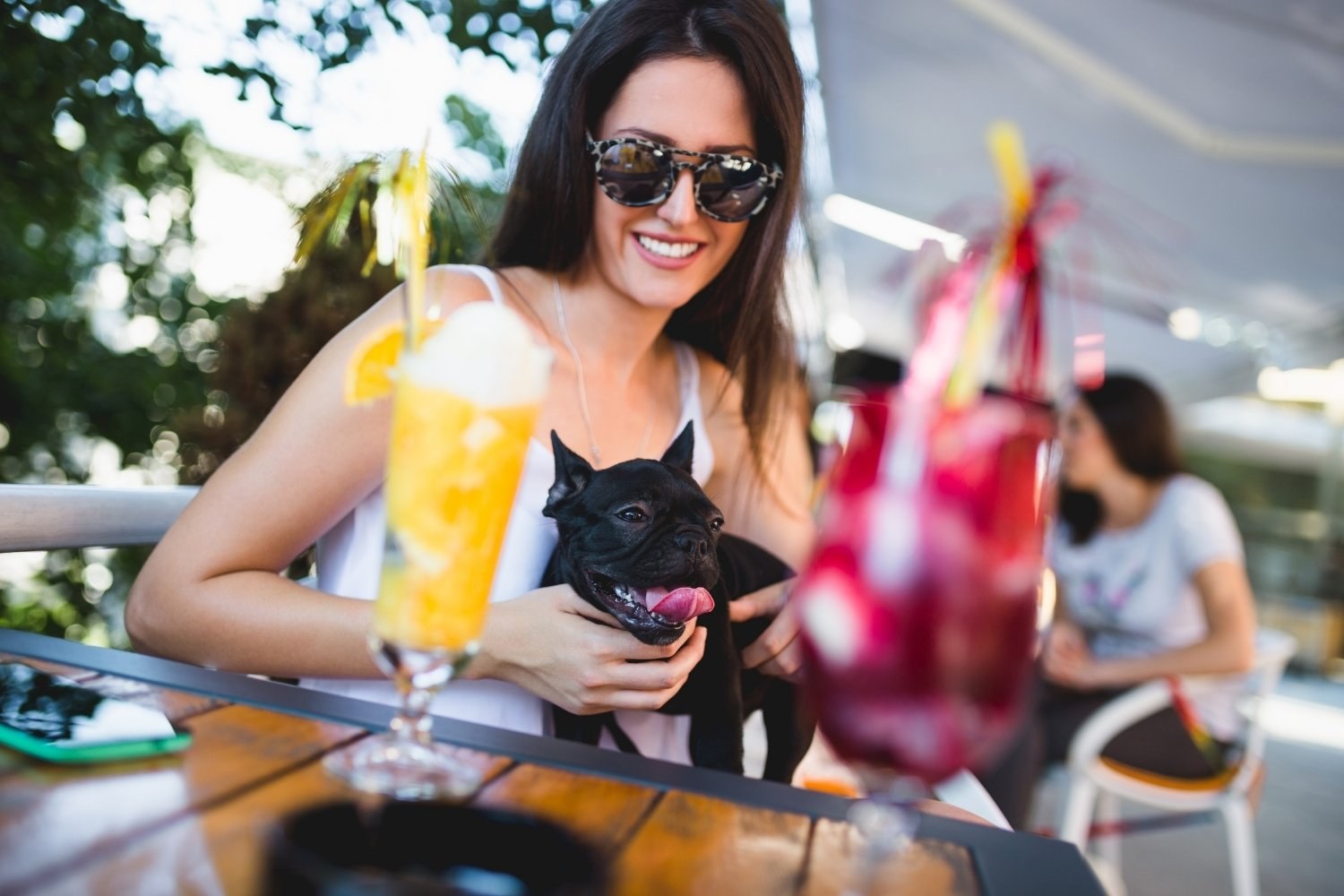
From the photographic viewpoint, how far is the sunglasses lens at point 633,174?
5.56 ft

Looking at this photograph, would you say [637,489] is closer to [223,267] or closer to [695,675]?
[695,675]

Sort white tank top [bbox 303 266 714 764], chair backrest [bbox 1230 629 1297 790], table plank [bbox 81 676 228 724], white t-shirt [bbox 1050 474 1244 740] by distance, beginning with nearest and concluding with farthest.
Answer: table plank [bbox 81 676 228 724] < white tank top [bbox 303 266 714 764] < chair backrest [bbox 1230 629 1297 790] < white t-shirt [bbox 1050 474 1244 740]

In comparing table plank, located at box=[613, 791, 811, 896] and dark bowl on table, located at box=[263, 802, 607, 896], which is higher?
dark bowl on table, located at box=[263, 802, 607, 896]

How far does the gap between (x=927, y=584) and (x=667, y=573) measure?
859mm

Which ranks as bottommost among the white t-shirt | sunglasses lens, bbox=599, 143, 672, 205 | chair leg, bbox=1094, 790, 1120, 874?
chair leg, bbox=1094, 790, 1120, 874

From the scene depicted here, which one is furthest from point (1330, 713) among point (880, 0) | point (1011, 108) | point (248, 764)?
point (248, 764)

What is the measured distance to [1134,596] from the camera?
3713 mm

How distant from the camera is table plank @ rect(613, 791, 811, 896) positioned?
736mm

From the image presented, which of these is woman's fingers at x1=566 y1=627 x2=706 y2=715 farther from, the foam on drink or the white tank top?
the foam on drink

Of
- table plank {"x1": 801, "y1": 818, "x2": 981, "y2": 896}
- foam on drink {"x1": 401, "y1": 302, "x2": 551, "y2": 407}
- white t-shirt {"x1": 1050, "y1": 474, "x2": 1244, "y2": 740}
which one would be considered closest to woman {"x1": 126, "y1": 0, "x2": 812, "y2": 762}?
table plank {"x1": 801, "y1": 818, "x2": 981, "y2": 896}

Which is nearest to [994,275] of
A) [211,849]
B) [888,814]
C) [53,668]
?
[888,814]

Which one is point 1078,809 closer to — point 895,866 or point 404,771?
point 895,866

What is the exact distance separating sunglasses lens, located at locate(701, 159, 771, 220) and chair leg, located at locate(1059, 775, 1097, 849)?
2428 mm

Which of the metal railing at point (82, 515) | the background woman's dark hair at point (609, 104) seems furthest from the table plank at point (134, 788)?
the background woman's dark hair at point (609, 104)
